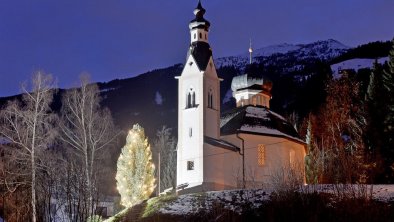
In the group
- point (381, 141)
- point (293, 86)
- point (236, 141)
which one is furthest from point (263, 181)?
point (293, 86)

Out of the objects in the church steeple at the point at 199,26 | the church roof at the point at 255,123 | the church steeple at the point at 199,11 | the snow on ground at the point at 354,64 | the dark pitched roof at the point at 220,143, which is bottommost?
the dark pitched roof at the point at 220,143

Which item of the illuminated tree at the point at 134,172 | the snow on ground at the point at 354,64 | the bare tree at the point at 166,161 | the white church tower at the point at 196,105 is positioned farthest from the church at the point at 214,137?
the snow on ground at the point at 354,64

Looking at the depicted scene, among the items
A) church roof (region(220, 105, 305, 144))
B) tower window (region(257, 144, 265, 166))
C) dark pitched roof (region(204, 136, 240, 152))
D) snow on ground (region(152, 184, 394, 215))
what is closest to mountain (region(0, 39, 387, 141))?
church roof (region(220, 105, 305, 144))

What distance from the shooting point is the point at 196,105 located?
42.1 metres

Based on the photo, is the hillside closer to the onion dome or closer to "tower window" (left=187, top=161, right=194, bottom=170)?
"tower window" (left=187, top=161, right=194, bottom=170)

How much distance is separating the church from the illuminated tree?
3313 millimetres

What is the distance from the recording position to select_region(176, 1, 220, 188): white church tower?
41000 millimetres

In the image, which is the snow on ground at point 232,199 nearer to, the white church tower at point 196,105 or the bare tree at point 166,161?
the white church tower at point 196,105

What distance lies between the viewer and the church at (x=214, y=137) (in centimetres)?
4078

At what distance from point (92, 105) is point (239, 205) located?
36.5ft

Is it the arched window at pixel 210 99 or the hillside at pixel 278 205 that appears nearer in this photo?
the hillside at pixel 278 205

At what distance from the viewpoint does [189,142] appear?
41.4 meters

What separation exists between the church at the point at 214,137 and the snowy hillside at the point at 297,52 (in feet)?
299

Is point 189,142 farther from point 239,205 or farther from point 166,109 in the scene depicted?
point 166,109
